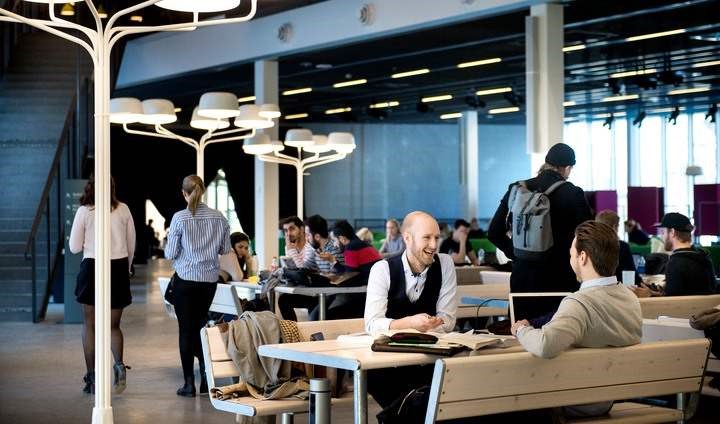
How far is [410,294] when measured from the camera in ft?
15.4

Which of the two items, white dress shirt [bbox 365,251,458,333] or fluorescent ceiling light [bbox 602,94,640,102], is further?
fluorescent ceiling light [bbox 602,94,640,102]

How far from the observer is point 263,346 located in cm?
429

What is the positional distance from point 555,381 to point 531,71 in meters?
8.81

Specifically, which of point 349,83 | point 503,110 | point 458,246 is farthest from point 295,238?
point 503,110

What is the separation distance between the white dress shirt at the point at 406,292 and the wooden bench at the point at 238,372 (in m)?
0.34

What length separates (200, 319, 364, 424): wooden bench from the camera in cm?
438

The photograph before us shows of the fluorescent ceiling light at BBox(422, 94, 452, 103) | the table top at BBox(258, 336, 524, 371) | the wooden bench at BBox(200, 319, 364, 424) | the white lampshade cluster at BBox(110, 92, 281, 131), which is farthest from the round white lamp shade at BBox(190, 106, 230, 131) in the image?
the fluorescent ceiling light at BBox(422, 94, 452, 103)

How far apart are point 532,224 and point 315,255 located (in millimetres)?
4263

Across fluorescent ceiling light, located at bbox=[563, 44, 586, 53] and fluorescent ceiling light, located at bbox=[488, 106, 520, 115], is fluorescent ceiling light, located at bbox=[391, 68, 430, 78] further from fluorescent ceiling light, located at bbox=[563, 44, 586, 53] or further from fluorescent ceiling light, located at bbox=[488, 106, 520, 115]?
fluorescent ceiling light, located at bbox=[488, 106, 520, 115]

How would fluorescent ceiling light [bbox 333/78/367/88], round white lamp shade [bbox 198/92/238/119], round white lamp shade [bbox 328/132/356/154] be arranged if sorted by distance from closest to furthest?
1. round white lamp shade [bbox 198/92/238/119]
2. round white lamp shade [bbox 328/132/356/154]
3. fluorescent ceiling light [bbox 333/78/367/88]

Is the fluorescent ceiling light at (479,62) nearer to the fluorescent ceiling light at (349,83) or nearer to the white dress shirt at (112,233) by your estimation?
the fluorescent ceiling light at (349,83)

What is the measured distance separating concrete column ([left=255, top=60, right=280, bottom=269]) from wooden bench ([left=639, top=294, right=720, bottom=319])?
1169cm

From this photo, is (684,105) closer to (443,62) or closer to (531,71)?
(443,62)

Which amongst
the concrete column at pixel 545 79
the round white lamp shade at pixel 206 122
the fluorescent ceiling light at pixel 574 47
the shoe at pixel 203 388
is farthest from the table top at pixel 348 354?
the fluorescent ceiling light at pixel 574 47
